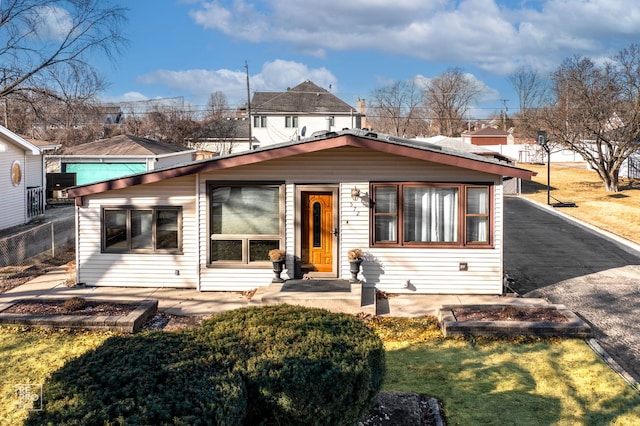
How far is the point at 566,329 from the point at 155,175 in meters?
8.34

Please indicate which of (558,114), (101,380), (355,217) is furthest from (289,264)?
(558,114)

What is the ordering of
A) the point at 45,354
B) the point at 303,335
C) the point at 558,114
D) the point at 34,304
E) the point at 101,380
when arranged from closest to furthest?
the point at 101,380, the point at 303,335, the point at 45,354, the point at 34,304, the point at 558,114

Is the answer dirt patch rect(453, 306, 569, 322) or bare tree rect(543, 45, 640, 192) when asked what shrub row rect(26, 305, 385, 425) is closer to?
dirt patch rect(453, 306, 569, 322)

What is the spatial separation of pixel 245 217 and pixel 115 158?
57.9ft

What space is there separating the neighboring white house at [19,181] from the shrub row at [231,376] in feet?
57.0

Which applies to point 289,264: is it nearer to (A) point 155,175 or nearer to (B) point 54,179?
(A) point 155,175

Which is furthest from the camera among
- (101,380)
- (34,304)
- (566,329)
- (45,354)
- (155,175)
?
(155,175)

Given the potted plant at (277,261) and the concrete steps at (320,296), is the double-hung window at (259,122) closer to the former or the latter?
the potted plant at (277,261)

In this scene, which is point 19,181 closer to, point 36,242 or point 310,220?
point 36,242

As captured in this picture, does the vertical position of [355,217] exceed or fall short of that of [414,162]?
it falls short

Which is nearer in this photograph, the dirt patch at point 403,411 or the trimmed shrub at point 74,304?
the dirt patch at point 403,411

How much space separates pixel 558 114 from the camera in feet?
109

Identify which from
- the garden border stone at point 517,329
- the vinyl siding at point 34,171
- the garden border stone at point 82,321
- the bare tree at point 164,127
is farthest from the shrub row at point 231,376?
the bare tree at point 164,127

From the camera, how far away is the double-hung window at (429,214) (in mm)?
11422
